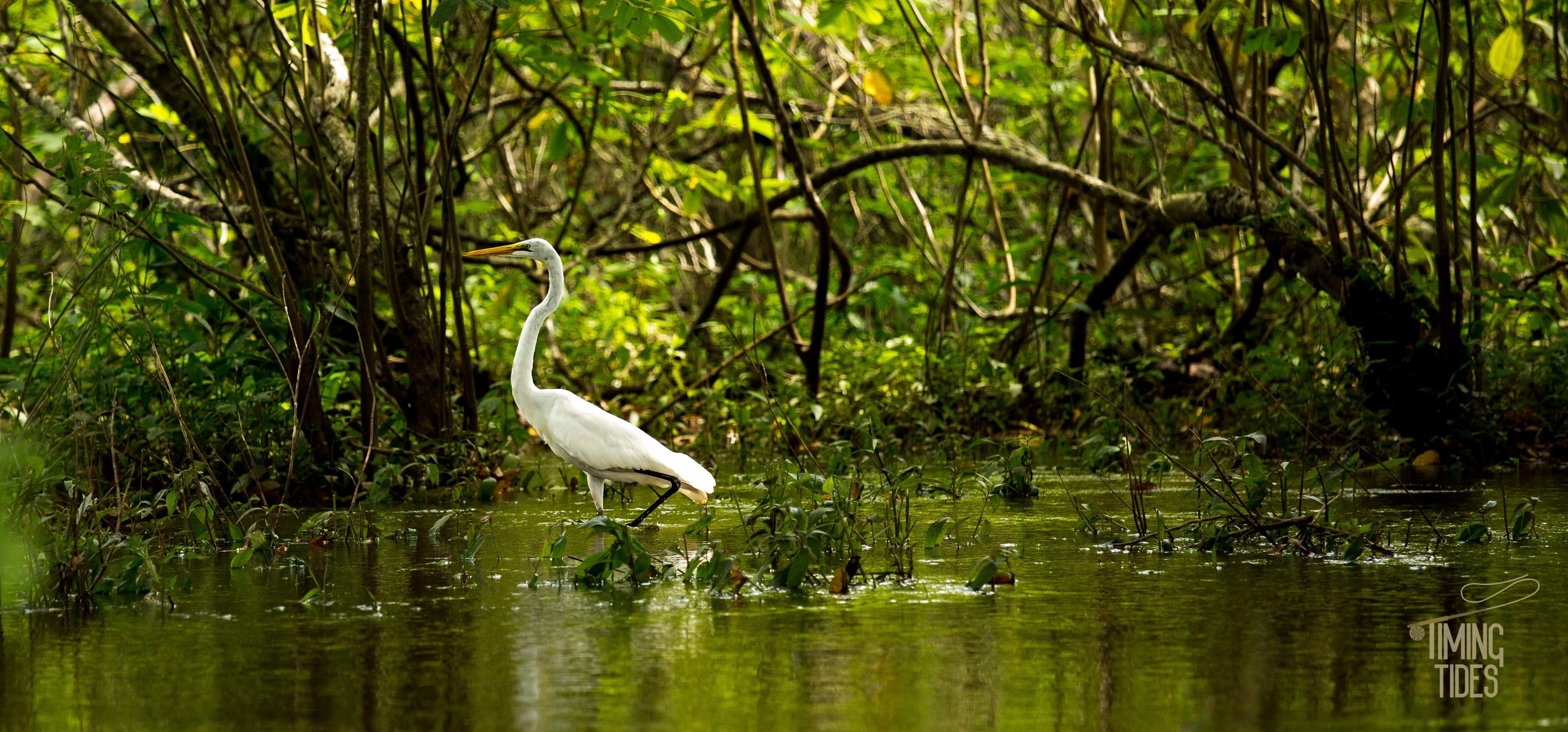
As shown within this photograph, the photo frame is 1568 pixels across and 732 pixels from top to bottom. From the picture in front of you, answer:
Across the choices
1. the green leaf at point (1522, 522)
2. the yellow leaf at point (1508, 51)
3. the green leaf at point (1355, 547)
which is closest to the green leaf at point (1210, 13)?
the yellow leaf at point (1508, 51)

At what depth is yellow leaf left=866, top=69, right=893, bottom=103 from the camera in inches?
355

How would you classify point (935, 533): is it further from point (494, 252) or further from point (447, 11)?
point (494, 252)

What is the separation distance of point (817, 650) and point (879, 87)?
21.1 feet

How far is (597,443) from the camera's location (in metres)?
5.55

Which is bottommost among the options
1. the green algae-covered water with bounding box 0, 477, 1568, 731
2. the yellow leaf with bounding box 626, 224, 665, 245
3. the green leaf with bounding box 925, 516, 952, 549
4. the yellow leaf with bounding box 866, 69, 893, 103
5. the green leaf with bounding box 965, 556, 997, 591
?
the green algae-covered water with bounding box 0, 477, 1568, 731

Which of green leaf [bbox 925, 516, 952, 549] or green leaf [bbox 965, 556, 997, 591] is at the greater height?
green leaf [bbox 925, 516, 952, 549]

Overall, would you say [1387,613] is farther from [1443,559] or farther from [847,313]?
[847,313]

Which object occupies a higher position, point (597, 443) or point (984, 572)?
point (597, 443)

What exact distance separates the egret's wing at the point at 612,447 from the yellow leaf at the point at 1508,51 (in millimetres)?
3456

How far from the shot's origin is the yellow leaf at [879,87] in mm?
9016

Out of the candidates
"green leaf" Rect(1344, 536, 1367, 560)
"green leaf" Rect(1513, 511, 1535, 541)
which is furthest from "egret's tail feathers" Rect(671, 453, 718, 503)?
"green leaf" Rect(1513, 511, 1535, 541)

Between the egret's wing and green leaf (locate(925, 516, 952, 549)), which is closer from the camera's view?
green leaf (locate(925, 516, 952, 549))

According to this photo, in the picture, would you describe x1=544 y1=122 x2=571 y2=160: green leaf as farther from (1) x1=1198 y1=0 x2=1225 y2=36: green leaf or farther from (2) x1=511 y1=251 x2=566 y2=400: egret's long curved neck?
(1) x1=1198 y1=0 x2=1225 y2=36: green leaf

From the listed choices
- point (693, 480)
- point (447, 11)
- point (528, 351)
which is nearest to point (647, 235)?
point (528, 351)
